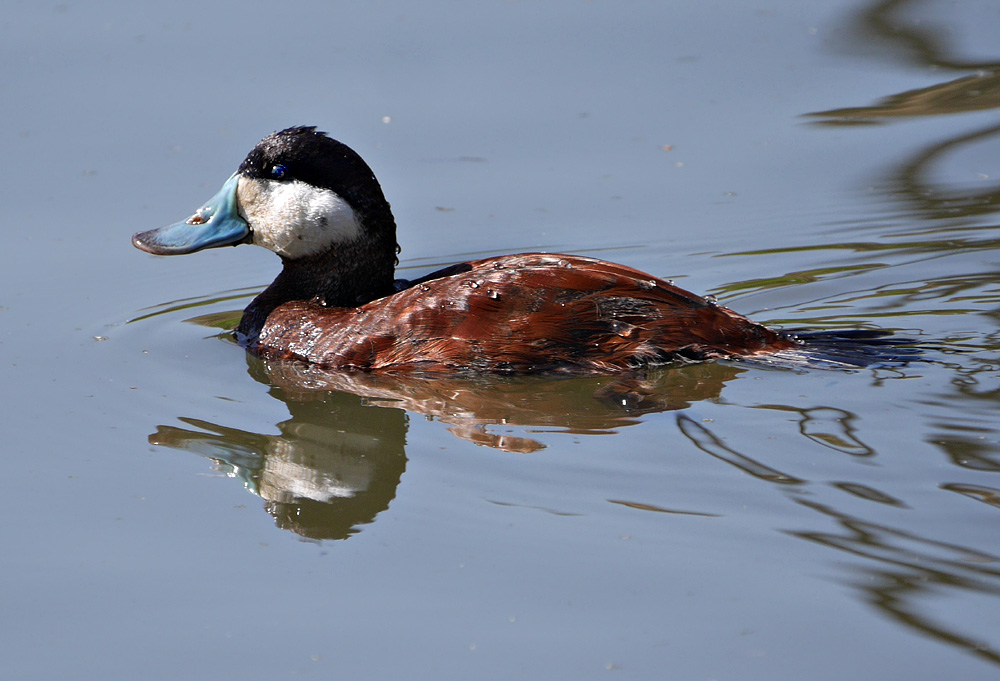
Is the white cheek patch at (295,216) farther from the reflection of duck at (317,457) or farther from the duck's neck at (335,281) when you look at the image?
the reflection of duck at (317,457)

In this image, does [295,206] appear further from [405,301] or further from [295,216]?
[405,301]

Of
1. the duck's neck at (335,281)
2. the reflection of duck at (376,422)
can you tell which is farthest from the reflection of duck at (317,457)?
the duck's neck at (335,281)

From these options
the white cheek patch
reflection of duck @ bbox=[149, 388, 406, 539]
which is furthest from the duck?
reflection of duck @ bbox=[149, 388, 406, 539]

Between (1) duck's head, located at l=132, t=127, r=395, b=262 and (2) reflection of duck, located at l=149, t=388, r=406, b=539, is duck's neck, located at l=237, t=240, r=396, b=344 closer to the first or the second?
(1) duck's head, located at l=132, t=127, r=395, b=262

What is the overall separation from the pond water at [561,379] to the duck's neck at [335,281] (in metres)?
0.29

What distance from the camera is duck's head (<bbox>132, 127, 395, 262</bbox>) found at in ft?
20.2

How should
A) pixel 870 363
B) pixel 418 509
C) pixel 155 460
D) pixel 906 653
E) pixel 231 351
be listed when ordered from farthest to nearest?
1. pixel 231 351
2. pixel 870 363
3. pixel 155 460
4. pixel 418 509
5. pixel 906 653

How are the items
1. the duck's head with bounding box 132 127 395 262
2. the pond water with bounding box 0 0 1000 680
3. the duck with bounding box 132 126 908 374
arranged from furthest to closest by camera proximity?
the duck's head with bounding box 132 127 395 262 < the duck with bounding box 132 126 908 374 < the pond water with bounding box 0 0 1000 680

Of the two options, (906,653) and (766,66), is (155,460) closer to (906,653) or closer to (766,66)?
(906,653)

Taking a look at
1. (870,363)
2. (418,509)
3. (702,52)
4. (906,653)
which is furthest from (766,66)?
(906,653)

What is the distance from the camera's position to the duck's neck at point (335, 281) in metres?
6.22

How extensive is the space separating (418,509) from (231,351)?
2071mm

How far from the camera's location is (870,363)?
552 centimetres

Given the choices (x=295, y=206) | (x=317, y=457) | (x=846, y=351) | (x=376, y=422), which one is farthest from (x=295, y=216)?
(x=846, y=351)
